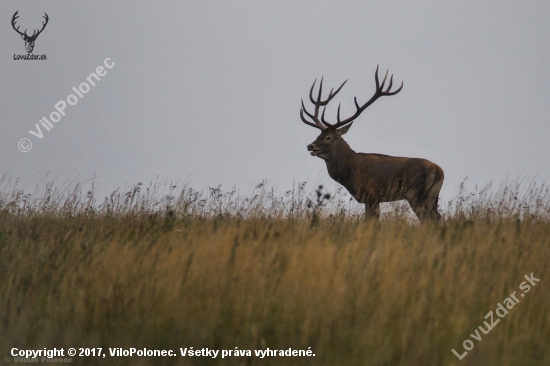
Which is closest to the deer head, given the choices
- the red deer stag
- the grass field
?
the red deer stag

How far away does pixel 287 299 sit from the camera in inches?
170

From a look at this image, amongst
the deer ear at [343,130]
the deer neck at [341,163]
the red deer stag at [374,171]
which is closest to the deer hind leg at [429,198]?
the red deer stag at [374,171]

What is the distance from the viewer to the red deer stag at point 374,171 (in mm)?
10586

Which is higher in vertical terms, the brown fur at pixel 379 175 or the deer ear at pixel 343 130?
the deer ear at pixel 343 130

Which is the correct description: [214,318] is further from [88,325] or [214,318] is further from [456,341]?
[456,341]

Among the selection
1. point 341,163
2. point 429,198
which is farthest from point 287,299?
point 341,163

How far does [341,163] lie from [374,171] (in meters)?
0.73

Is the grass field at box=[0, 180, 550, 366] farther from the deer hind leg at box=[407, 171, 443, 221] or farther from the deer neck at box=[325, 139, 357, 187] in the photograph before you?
the deer neck at box=[325, 139, 357, 187]

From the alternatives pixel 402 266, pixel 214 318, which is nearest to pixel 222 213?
pixel 402 266

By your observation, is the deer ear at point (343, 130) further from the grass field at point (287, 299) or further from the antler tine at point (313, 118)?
the grass field at point (287, 299)

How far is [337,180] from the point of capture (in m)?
11.7

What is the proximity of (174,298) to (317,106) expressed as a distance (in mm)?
8037

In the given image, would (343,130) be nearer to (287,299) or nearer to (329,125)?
(329,125)

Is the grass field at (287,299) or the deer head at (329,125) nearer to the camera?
the grass field at (287,299)
